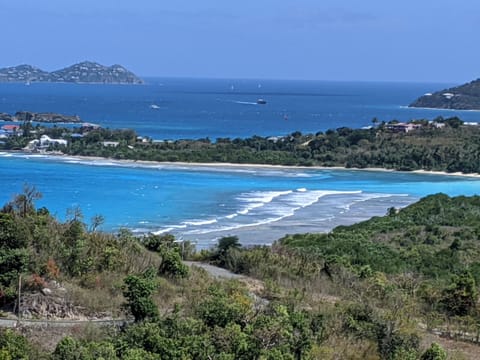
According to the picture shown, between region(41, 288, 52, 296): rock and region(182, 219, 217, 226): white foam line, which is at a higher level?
region(41, 288, 52, 296): rock

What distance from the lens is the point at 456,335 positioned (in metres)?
12.4

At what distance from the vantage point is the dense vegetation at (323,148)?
61.2m

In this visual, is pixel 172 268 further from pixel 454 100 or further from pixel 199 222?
pixel 454 100

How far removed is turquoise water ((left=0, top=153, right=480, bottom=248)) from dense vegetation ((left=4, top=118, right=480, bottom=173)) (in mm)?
3027

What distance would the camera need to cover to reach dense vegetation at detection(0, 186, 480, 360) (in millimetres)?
9734

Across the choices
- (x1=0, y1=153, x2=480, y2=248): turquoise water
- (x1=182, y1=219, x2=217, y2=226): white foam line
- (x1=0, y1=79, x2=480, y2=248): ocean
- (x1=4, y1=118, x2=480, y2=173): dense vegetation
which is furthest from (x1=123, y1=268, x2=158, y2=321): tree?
(x1=4, y1=118, x2=480, y2=173): dense vegetation

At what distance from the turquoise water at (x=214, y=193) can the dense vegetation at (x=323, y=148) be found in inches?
119

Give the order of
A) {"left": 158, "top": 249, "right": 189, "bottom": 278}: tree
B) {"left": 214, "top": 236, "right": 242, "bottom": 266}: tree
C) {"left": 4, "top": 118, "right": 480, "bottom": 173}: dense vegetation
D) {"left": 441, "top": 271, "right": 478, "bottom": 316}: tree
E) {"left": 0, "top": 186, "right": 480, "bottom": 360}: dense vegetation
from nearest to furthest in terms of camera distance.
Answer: {"left": 0, "top": 186, "right": 480, "bottom": 360}: dense vegetation → {"left": 158, "top": 249, "right": 189, "bottom": 278}: tree → {"left": 441, "top": 271, "right": 478, "bottom": 316}: tree → {"left": 214, "top": 236, "right": 242, "bottom": 266}: tree → {"left": 4, "top": 118, "right": 480, "bottom": 173}: dense vegetation

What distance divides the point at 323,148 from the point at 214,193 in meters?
25.5

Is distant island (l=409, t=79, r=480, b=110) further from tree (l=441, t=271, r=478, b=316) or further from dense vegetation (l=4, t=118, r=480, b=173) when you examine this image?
tree (l=441, t=271, r=478, b=316)

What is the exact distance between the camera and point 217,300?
35.1 ft

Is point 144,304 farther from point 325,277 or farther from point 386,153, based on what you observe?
point 386,153

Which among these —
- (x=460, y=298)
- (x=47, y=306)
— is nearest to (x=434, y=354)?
(x=460, y=298)

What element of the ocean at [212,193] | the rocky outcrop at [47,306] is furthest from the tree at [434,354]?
the ocean at [212,193]
